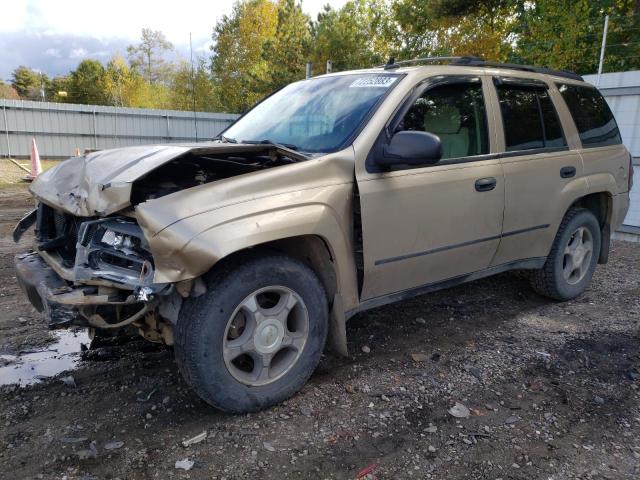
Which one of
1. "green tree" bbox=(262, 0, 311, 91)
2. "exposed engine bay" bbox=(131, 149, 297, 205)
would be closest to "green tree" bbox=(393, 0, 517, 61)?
"green tree" bbox=(262, 0, 311, 91)

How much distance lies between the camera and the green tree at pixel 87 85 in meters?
46.2

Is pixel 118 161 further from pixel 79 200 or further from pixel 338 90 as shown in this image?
pixel 338 90

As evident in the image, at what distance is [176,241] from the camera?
237cm

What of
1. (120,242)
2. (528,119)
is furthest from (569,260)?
(120,242)

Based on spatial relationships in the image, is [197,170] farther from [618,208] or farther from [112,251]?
[618,208]

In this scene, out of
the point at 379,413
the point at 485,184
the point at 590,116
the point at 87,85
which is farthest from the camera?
the point at 87,85

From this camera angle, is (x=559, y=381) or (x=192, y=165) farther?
(x=559, y=381)

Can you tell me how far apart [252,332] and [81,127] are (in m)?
21.5

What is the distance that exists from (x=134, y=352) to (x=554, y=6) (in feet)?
55.8

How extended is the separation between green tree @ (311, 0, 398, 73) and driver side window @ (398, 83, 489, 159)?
921 inches

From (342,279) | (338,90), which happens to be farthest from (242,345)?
(338,90)

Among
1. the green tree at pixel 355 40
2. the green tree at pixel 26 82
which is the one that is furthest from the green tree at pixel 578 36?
the green tree at pixel 26 82

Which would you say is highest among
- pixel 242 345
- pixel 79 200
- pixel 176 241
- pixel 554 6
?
pixel 554 6

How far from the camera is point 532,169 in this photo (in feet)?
13.3
